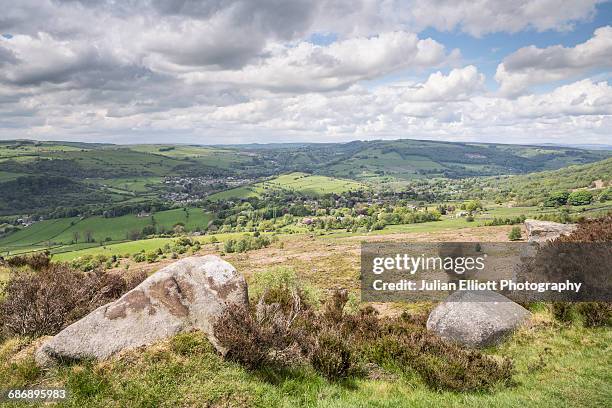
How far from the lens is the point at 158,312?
11.1 m

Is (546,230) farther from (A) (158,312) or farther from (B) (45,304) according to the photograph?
(B) (45,304)

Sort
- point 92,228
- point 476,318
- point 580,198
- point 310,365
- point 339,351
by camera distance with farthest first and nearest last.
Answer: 1. point 92,228
2. point 580,198
3. point 476,318
4. point 339,351
5. point 310,365

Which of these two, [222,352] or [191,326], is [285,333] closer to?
[222,352]

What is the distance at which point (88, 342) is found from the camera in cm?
990

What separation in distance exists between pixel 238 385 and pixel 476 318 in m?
9.64

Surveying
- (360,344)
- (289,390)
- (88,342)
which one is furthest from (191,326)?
(360,344)

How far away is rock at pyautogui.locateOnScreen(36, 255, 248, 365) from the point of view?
9.80m

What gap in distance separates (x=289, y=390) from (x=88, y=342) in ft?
18.1

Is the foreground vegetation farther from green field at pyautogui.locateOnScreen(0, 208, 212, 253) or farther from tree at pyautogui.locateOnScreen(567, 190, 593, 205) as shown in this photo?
green field at pyautogui.locateOnScreen(0, 208, 212, 253)

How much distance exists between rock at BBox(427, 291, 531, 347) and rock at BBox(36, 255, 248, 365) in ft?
26.3

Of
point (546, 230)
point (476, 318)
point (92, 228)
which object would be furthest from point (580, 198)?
point (92, 228)

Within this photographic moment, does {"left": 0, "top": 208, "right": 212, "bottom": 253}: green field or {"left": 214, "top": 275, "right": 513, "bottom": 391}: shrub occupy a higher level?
{"left": 214, "top": 275, "right": 513, "bottom": 391}: shrub

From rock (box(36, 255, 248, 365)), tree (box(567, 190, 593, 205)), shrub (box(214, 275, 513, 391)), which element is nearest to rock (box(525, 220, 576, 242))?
shrub (box(214, 275, 513, 391))

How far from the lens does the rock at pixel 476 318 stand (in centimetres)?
1368
